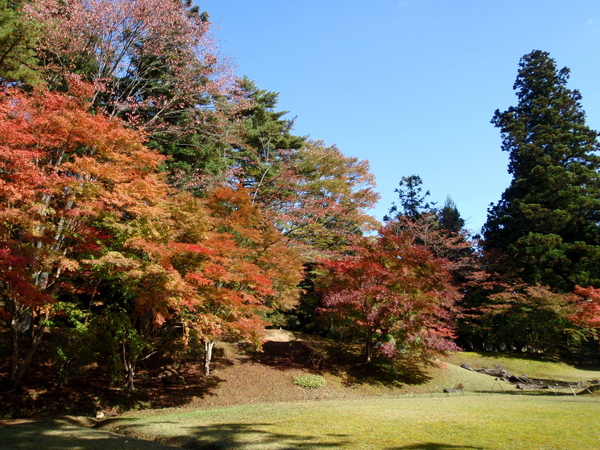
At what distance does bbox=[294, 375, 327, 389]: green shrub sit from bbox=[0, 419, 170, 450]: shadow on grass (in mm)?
9322

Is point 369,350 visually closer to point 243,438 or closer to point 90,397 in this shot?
point 90,397

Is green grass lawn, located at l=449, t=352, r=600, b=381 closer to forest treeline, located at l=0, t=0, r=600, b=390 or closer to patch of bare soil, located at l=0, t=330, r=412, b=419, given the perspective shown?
forest treeline, located at l=0, t=0, r=600, b=390

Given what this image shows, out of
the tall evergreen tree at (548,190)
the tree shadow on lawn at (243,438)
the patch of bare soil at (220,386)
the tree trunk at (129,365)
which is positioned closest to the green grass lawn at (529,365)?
the tall evergreen tree at (548,190)

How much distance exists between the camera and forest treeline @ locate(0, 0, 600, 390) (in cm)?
969

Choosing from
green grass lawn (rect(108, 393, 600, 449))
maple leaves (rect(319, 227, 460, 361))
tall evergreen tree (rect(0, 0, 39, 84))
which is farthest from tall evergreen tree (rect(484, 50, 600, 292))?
tall evergreen tree (rect(0, 0, 39, 84))

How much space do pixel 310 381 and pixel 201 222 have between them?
28.9 feet

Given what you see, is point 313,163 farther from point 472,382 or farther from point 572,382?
point 572,382

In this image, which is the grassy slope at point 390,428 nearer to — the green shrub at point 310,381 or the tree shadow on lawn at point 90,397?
the tree shadow on lawn at point 90,397

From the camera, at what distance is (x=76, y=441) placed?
6.13 m

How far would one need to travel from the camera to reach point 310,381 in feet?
50.2

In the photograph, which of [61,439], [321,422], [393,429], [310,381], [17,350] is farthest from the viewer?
[310,381]

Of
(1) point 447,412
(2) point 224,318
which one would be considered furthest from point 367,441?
(2) point 224,318

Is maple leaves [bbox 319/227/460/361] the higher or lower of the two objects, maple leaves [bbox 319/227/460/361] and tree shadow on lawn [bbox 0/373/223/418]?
the higher

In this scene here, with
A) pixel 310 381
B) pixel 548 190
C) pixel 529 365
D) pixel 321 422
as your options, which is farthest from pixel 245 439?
pixel 548 190
